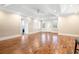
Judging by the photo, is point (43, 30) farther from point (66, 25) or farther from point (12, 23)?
point (12, 23)

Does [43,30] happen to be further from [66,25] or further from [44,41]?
[66,25]

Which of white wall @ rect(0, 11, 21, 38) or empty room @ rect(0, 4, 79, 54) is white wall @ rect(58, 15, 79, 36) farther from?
white wall @ rect(0, 11, 21, 38)

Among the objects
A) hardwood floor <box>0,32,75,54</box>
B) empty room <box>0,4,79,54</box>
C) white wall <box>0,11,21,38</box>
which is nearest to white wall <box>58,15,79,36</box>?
empty room <box>0,4,79,54</box>

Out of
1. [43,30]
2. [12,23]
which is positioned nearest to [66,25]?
[43,30]

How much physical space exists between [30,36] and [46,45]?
346 millimetres

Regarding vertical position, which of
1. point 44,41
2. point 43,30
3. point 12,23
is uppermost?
point 12,23

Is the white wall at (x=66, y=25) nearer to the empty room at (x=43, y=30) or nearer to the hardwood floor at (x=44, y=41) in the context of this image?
the empty room at (x=43, y=30)

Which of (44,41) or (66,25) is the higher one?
(66,25)

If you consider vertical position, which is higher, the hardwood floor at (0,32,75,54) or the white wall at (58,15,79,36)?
the white wall at (58,15,79,36)

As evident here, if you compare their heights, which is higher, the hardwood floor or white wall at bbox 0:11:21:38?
white wall at bbox 0:11:21:38

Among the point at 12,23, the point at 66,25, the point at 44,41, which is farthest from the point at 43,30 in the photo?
the point at 12,23

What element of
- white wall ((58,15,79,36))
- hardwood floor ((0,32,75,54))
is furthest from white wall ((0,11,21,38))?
white wall ((58,15,79,36))

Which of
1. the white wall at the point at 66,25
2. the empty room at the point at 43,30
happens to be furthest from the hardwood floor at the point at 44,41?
the white wall at the point at 66,25

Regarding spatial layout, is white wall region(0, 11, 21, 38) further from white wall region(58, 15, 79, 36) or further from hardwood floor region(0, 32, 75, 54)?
white wall region(58, 15, 79, 36)
